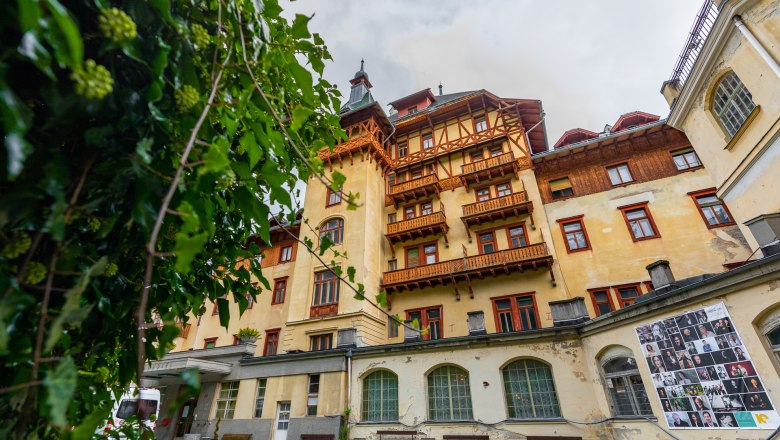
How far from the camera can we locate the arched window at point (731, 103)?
9.34 m

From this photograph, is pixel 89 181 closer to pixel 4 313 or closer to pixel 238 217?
pixel 4 313

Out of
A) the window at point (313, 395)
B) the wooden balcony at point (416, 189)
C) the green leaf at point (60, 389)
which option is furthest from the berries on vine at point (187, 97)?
the wooden balcony at point (416, 189)

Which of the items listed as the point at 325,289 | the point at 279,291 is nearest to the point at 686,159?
the point at 325,289

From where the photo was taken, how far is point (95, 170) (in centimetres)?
126

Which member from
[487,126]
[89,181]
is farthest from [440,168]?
[89,181]

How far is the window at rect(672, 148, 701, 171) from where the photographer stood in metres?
16.0

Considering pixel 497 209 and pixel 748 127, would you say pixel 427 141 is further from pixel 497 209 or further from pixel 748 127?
pixel 748 127

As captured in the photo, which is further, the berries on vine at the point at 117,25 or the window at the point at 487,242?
the window at the point at 487,242

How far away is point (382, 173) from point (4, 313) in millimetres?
22178

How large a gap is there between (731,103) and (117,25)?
1394 cm

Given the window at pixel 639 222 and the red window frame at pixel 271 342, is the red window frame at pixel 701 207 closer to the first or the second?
the window at pixel 639 222

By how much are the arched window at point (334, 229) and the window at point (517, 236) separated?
29.0ft

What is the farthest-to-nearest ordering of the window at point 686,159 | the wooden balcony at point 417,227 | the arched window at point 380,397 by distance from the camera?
the wooden balcony at point 417,227
the window at point 686,159
the arched window at point 380,397

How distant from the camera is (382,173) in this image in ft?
75.0
